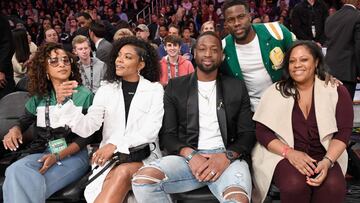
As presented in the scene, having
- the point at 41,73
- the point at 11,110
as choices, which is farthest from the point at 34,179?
the point at 11,110

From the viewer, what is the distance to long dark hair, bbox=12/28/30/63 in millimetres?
5070

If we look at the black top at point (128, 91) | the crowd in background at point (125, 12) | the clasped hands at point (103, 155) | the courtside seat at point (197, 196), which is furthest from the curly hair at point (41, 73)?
the crowd in background at point (125, 12)

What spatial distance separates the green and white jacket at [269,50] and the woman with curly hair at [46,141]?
977 mm

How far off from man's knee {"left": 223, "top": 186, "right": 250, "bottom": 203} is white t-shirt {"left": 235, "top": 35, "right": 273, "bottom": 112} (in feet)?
2.42

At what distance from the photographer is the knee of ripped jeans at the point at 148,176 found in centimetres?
261

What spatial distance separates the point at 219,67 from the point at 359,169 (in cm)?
144

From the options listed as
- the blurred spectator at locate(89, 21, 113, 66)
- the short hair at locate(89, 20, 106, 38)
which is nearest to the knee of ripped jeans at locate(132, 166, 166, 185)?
the blurred spectator at locate(89, 21, 113, 66)

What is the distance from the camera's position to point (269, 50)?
306 cm

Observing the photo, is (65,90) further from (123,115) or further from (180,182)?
(180,182)

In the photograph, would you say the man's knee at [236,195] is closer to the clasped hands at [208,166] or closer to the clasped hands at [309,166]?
the clasped hands at [208,166]

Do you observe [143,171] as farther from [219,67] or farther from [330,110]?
[330,110]

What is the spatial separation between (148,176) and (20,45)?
3.20 meters

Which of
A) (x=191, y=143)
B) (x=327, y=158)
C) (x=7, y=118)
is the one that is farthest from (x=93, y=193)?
(x=327, y=158)

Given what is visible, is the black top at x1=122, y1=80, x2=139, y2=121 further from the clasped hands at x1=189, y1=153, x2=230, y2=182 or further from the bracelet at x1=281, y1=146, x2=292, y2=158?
the bracelet at x1=281, y1=146, x2=292, y2=158
